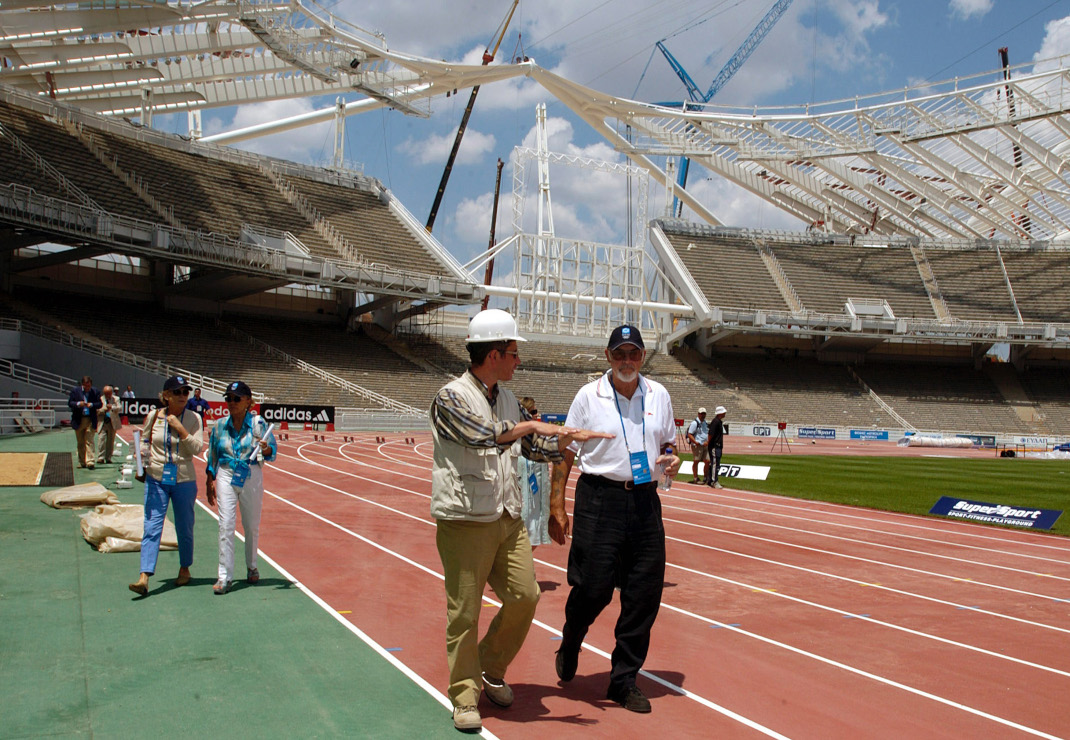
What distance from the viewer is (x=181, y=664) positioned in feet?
17.9

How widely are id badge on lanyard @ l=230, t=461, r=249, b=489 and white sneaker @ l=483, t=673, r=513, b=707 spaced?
3.58 m

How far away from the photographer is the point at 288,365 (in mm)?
42062

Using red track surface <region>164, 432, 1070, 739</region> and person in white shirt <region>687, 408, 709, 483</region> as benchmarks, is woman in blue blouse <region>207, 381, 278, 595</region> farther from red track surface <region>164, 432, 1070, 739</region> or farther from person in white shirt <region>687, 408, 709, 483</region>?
person in white shirt <region>687, 408, 709, 483</region>

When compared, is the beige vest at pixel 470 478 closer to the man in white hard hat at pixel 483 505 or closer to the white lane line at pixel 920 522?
the man in white hard hat at pixel 483 505

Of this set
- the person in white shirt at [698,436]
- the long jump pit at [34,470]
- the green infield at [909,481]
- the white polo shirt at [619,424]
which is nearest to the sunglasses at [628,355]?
the white polo shirt at [619,424]

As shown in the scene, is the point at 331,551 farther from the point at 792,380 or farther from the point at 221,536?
the point at 792,380

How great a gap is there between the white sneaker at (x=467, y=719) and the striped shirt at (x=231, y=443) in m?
3.62

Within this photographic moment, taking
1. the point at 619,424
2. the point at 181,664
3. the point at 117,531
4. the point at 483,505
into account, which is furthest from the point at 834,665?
the point at 117,531

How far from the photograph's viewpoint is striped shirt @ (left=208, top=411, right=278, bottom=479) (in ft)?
24.6

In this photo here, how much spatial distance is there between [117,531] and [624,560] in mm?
6355

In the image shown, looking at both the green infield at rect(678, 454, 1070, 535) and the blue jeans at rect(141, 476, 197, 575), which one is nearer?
Result: the blue jeans at rect(141, 476, 197, 575)

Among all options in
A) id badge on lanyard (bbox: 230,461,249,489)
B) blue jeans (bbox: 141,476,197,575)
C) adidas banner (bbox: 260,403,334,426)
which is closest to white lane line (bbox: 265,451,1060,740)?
id badge on lanyard (bbox: 230,461,249,489)

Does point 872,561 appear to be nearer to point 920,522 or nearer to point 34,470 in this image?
point 920,522

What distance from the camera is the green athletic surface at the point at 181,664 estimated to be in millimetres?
4512
